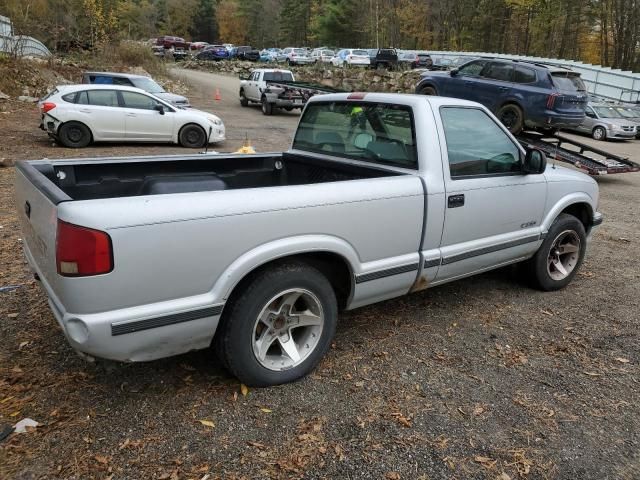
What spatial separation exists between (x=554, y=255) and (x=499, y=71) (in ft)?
34.9

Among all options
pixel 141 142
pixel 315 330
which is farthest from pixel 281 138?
pixel 315 330

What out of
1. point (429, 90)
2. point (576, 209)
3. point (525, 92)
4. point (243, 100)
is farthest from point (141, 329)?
point (243, 100)

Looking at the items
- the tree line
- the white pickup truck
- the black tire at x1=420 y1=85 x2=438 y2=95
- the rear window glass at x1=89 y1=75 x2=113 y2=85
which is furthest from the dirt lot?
the tree line

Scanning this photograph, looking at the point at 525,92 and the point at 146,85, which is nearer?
the point at 525,92

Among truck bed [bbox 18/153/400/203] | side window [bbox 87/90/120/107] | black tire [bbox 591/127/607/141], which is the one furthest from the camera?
black tire [bbox 591/127/607/141]

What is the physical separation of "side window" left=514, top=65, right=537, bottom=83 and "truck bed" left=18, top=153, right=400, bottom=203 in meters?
11.1

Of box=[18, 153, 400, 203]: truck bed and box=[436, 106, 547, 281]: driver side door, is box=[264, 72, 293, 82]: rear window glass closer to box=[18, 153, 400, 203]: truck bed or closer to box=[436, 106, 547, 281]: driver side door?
box=[18, 153, 400, 203]: truck bed

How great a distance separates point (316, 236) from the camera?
9.78ft

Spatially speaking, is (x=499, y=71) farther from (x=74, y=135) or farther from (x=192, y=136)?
(x=74, y=135)

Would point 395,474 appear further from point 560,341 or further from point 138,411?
point 560,341

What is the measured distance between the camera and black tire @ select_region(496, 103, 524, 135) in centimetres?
1336

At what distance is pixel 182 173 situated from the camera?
13.6 ft

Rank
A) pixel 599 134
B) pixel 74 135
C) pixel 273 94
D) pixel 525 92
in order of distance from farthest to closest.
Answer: pixel 273 94 < pixel 599 134 < pixel 525 92 < pixel 74 135

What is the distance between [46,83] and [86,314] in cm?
2220
